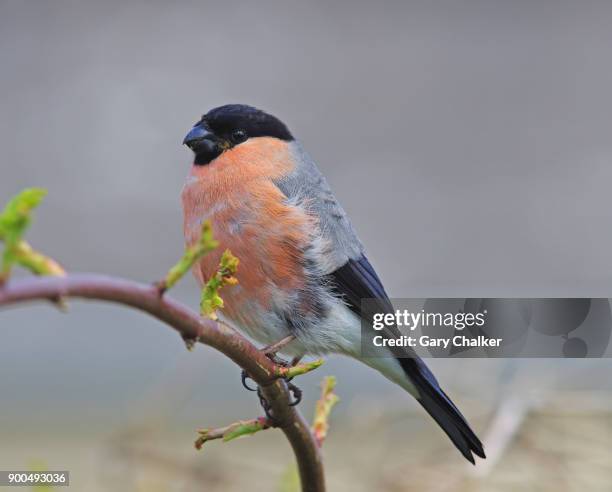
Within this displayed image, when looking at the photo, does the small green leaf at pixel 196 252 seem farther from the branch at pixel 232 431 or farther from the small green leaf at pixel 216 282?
the branch at pixel 232 431

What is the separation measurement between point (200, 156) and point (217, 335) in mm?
1240

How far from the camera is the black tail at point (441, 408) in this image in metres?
1.66

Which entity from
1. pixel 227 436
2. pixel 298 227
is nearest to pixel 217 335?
pixel 227 436

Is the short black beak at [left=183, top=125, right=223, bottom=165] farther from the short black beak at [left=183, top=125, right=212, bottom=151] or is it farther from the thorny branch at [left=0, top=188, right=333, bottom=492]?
the thorny branch at [left=0, top=188, right=333, bottom=492]

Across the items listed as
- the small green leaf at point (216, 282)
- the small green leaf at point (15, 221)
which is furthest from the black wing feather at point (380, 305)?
the small green leaf at point (15, 221)

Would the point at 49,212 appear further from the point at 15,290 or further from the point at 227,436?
the point at 15,290

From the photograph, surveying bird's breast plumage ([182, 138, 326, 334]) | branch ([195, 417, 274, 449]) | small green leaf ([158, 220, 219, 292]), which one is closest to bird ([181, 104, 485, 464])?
bird's breast plumage ([182, 138, 326, 334])

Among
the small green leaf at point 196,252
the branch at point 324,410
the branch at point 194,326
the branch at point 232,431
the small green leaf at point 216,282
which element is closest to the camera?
the branch at point 194,326

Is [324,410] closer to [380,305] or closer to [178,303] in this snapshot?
[178,303]

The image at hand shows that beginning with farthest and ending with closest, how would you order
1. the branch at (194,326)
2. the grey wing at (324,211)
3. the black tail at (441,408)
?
the grey wing at (324,211) → the black tail at (441,408) → the branch at (194,326)

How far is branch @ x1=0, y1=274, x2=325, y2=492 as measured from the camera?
0.59 meters

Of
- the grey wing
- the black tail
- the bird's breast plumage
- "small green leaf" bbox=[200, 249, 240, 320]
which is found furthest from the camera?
the grey wing

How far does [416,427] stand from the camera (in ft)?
7.38

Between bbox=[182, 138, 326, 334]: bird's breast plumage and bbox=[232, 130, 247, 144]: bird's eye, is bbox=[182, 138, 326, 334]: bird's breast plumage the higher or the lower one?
the lower one
